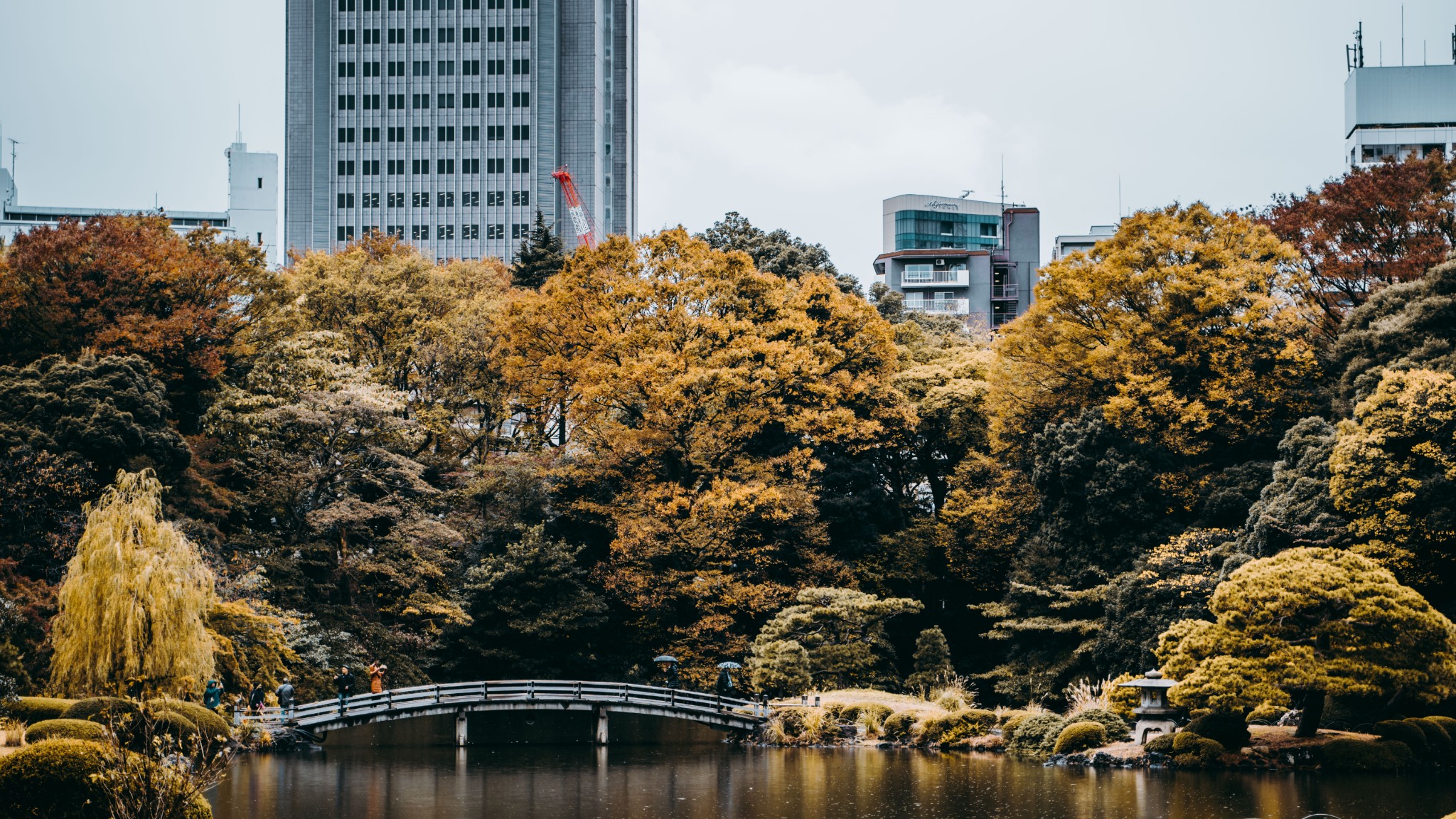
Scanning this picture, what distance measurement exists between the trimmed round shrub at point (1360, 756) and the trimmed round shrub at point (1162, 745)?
265 cm

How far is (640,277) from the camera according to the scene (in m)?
46.2

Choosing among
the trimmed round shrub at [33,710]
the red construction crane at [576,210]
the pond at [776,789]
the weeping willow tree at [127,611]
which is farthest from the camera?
the red construction crane at [576,210]

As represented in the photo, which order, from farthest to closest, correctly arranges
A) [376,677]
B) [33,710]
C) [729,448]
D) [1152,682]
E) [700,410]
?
[729,448]
[700,410]
[376,677]
[1152,682]
[33,710]

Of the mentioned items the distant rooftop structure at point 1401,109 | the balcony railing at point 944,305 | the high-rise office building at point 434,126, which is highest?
the high-rise office building at point 434,126

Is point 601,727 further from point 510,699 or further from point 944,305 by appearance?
point 944,305

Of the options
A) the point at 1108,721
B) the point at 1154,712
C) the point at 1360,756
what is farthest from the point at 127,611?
the point at 1360,756

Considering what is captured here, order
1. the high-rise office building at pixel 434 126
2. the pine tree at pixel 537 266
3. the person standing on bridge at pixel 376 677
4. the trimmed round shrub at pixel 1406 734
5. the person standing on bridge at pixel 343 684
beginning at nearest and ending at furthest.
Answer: the trimmed round shrub at pixel 1406 734, the person standing on bridge at pixel 343 684, the person standing on bridge at pixel 376 677, the pine tree at pixel 537 266, the high-rise office building at pixel 434 126

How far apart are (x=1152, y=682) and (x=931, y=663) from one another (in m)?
11.9

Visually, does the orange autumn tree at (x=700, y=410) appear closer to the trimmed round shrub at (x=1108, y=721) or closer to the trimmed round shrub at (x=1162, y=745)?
the trimmed round shrub at (x=1108, y=721)

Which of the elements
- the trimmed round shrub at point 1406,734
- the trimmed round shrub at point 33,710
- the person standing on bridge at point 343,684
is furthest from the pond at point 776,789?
the trimmed round shrub at point 33,710

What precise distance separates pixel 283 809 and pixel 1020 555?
23.8 meters

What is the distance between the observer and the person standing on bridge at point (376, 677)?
3716 cm

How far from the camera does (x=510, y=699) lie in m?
37.0

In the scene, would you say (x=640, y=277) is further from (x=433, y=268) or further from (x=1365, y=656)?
(x=1365, y=656)
